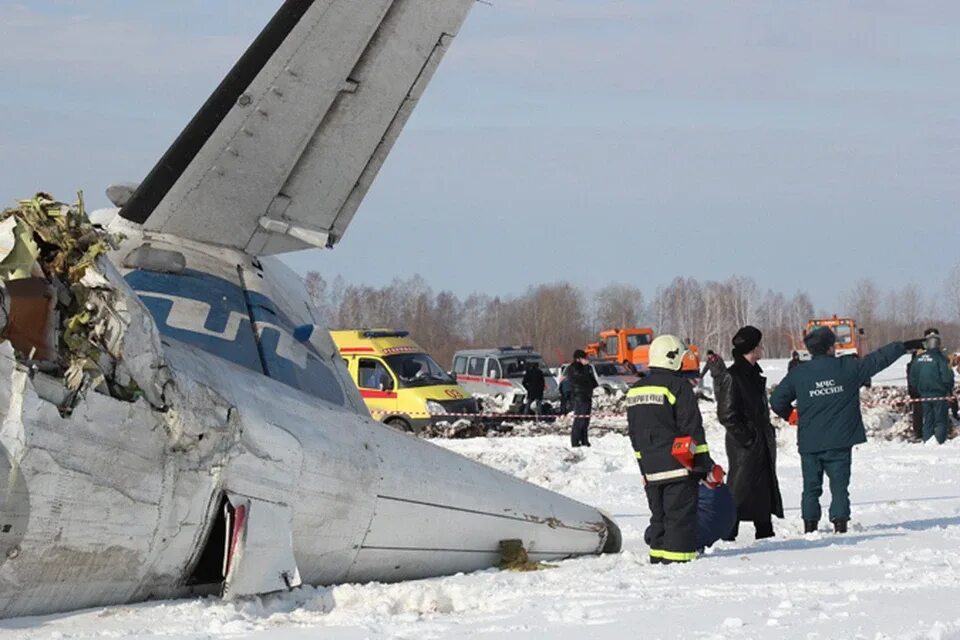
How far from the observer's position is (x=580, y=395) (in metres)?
24.0

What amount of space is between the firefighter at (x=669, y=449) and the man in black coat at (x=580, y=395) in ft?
46.5

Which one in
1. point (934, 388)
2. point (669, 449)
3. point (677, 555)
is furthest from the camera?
point (934, 388)

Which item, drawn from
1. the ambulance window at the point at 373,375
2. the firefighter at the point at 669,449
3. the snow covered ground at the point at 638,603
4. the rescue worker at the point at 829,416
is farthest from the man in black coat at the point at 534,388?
the firefighter at the point at 669,449

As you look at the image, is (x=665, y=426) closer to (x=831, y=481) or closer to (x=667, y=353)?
(x=667, y=353)

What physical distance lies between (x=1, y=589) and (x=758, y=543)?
21.1 ft

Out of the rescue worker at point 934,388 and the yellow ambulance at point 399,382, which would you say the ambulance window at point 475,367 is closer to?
the yellow ambulance at point 399,382

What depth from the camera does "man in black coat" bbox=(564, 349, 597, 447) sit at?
23.1 metres

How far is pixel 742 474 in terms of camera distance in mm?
10742

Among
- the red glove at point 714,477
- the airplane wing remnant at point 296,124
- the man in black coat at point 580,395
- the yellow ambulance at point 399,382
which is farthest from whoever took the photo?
the yellow ambulance at point 399,382

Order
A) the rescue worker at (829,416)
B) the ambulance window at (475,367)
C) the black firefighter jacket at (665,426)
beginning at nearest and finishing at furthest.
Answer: the black firefighter jacket at (665,426)
the rescue worker at (829,416)
the ambulance window at (475,367)

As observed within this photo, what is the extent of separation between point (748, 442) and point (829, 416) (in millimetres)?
743

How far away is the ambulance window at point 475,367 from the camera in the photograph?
123ft

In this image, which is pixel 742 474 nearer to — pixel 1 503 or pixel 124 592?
pixel 124 592

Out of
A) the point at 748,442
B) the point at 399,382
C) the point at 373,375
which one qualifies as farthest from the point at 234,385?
the point at 373,375
